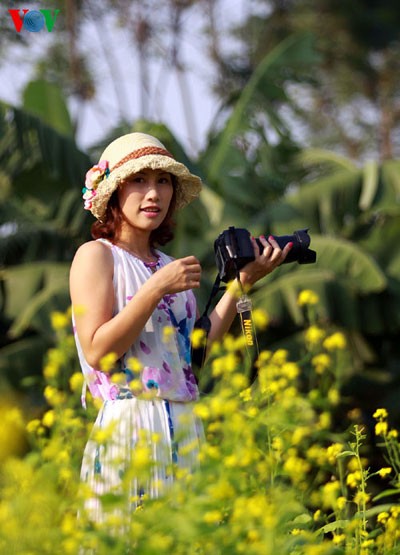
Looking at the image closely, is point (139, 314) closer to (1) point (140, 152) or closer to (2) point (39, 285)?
(1) point (140, 152)

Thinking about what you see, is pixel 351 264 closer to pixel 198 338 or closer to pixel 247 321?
pixel 247 321

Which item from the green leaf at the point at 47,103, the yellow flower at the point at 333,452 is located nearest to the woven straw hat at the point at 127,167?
the yellow flower at the point at 333,452

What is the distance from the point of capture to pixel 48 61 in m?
19.5

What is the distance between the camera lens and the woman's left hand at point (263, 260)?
2670mm

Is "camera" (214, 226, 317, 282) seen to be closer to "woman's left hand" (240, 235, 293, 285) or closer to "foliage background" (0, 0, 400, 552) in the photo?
"woman's left hand" (240, 235, 293, 285)

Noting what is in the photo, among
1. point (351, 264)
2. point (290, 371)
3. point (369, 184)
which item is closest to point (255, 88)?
point (369, 184)

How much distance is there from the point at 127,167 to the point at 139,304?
1.21 ft

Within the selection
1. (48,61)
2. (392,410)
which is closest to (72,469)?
(392,410)

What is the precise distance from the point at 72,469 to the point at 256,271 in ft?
3.00

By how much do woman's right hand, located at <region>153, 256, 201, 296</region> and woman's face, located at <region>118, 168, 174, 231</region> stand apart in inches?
7.9

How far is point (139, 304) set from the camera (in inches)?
96.0

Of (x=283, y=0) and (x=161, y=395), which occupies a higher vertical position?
(x=283, y=0)

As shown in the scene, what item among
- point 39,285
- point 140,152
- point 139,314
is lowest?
point 139,314

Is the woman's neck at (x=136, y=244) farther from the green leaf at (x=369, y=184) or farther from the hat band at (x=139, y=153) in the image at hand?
the green leaf at (x=369, y=184)
